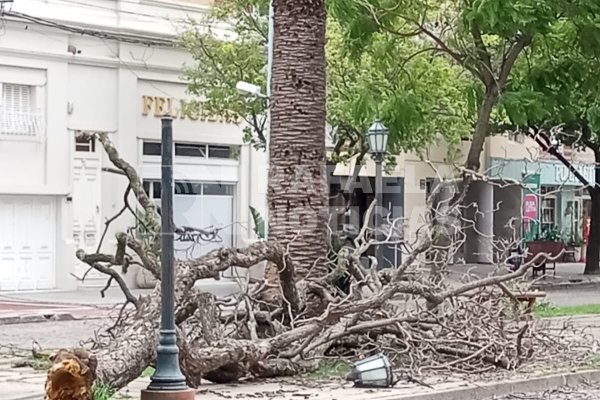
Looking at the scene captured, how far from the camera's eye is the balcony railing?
28.2m

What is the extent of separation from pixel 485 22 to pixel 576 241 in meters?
36.8

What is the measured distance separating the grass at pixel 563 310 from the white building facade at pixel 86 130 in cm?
869

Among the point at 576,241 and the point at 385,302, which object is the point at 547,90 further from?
the point at 576,241

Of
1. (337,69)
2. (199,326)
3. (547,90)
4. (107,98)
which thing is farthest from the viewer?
(107,98)

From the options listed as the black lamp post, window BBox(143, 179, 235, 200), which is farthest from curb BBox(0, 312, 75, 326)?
the black lamp post

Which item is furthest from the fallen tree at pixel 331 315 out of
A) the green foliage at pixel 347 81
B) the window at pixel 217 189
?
the window at pixel 217 189

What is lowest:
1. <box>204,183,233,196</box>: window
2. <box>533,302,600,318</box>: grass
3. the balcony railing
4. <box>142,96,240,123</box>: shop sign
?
<box>533,302,600,318</box>: grass

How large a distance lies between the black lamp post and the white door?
20.6 meters

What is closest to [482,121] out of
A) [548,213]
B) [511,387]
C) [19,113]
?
[511,387]

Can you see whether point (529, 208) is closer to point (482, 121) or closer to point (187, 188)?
point (187, 188)

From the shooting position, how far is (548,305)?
24.1 meters

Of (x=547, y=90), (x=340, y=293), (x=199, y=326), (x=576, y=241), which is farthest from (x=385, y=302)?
(x=576, y=241)

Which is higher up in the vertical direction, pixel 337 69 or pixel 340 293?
pixel 337 69

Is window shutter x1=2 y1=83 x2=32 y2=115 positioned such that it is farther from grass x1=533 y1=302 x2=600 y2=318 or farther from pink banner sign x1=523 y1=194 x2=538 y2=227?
pink banner sign x1=523 y1=194 x2=538 y2=227
